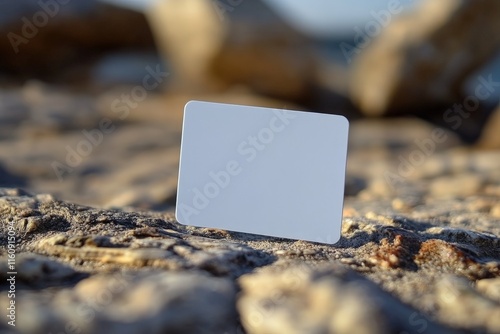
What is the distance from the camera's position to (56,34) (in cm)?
623

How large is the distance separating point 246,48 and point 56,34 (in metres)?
2.38

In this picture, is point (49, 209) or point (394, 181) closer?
point (49, 209)

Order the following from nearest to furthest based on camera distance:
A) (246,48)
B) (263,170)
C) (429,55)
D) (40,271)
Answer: (40,271) → (263,170) → (429,55) → (246,48)

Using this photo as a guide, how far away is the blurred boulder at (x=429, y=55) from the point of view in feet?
15.4


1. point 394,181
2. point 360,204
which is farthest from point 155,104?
point 360,204

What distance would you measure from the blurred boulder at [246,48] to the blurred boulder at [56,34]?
1.36m

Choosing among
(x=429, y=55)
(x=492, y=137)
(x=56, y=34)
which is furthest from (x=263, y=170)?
(x=56, y=34)

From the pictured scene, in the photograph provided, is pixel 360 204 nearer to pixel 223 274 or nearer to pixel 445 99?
pixel 223 274

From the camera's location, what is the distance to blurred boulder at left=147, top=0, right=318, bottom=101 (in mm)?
5176

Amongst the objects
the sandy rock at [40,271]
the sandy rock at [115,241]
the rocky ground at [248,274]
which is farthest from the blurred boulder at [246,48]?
the sandy rock at [40,271]

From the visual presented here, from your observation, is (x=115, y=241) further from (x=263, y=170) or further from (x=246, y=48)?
(x=246, y=48)

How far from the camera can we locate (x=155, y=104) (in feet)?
17.1

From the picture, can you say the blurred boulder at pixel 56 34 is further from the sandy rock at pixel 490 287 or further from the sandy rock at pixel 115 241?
the sandy rock at pixel 490 287

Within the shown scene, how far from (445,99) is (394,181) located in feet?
8.05
